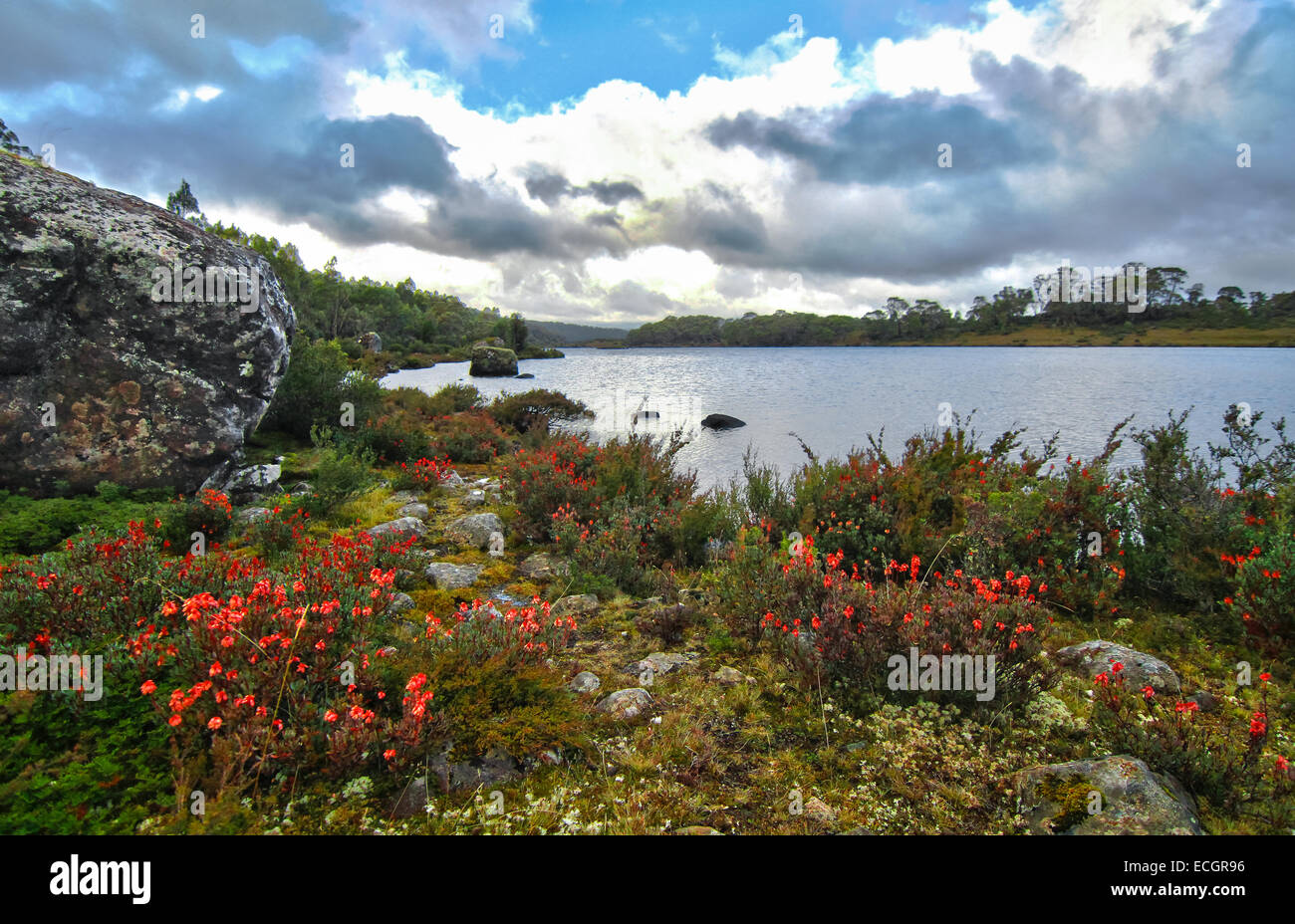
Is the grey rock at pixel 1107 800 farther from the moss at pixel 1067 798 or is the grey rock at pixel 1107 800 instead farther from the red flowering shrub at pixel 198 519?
the red flowering shrub at pixel 198 519

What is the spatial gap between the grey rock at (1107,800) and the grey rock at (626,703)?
2259mm

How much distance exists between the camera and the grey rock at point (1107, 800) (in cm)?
269

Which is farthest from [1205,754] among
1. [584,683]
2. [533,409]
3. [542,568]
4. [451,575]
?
[533,409]

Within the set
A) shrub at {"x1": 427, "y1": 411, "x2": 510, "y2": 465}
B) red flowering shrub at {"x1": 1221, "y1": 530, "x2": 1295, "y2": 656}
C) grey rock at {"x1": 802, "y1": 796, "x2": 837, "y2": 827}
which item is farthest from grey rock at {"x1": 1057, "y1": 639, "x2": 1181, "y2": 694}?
shrub at {"x1": 427, "y1": 411, "x2": 510, "y2": 465}

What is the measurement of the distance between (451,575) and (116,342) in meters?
5.60

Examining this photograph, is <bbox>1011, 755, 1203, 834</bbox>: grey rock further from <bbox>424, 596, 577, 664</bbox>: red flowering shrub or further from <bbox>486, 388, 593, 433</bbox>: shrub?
<bbox>486, 388, 593, 433</bbox>: shrub

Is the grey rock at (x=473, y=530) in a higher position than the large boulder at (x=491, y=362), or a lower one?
lower

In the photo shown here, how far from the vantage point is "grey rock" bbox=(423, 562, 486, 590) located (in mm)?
6125

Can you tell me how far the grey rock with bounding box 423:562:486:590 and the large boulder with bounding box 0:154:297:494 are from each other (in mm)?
4070

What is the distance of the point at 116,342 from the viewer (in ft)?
24.1

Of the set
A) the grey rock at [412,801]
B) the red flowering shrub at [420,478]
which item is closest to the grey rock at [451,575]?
the grey rock at [412,801]

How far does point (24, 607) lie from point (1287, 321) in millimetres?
112194

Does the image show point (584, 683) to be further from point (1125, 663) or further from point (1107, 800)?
point (1125, 663)
